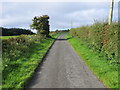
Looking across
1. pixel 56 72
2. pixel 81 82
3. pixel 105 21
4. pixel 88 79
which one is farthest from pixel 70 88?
pixel 105 21

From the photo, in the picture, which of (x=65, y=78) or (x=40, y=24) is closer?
(x=65, y=78)

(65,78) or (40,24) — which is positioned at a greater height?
(40,24)

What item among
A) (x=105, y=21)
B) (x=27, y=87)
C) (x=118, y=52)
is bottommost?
(x=27, y=87)

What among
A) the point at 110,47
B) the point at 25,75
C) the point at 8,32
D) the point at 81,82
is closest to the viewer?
the point at 81,82

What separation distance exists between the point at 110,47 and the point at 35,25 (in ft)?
90.1

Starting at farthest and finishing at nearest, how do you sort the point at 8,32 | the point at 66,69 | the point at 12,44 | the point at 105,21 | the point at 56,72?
1. the point at 8,32
2. the point at 12,44
3. the point at 105,21
4. the point at 66,69
5. the point at 56,72

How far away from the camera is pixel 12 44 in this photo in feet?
48.4

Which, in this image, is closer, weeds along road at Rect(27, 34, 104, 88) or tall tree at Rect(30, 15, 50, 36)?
weeds along road at Rect(27, 34, 104, 88)

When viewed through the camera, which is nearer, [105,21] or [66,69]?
[66,69]

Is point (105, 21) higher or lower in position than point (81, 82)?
higher

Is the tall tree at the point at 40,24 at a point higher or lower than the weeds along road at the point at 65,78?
higher

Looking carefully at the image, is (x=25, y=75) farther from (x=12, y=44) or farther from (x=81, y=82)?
(x=12, y=44)

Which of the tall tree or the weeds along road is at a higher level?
the tall tree

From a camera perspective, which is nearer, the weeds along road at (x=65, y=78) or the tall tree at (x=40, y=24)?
the weeds along road at (x=65, y=78)
